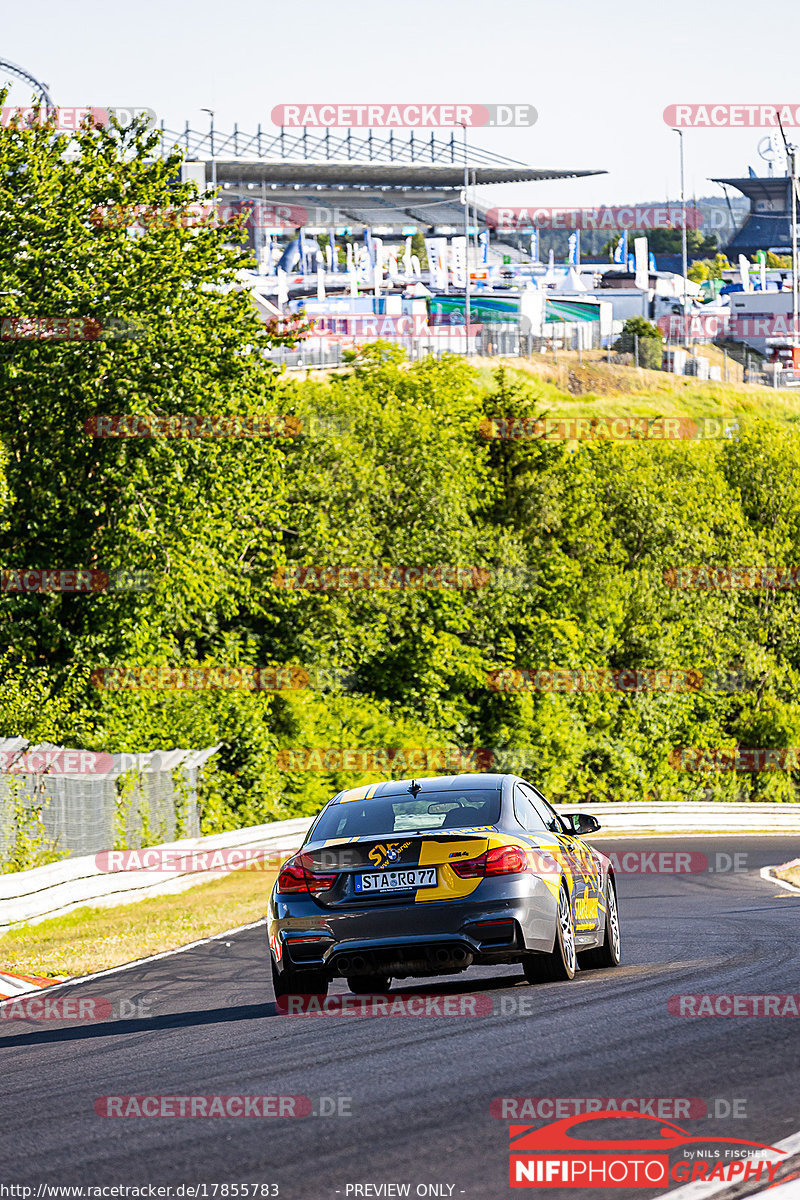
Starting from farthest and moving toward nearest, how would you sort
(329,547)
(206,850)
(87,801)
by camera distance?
(329,547) → (206,850) → (87,801)

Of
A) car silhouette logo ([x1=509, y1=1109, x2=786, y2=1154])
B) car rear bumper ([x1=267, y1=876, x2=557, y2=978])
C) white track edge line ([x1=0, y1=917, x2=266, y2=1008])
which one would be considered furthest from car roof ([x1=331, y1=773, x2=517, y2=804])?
car silhouette logo ([x1=509, y1=1109, x2=786, y2=1154])

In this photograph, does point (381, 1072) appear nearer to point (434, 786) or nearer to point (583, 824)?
point (434, 786)

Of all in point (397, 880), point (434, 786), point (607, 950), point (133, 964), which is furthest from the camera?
point (133, 964)

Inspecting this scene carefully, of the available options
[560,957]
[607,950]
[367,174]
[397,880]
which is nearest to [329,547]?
[607,950]

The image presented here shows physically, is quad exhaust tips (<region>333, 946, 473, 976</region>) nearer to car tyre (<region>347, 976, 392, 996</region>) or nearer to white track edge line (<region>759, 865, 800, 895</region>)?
car tyre (<region>347, 976, 392, 996</region>)

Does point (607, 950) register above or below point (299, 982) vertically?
below

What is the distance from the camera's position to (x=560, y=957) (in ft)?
32.9

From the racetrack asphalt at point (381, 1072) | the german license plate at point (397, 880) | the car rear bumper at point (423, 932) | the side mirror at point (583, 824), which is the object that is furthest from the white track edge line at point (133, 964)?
the side mirror at point (583, 824)

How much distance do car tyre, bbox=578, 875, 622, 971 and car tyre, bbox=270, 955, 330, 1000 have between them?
2.43 meters

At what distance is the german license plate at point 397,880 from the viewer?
30.8 ft

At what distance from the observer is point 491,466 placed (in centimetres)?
5550

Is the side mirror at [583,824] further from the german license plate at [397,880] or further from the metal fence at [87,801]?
the metal fence at [87,801]

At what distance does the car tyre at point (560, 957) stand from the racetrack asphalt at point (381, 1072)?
0.09 metres

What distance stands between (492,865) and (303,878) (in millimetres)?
1190
